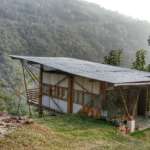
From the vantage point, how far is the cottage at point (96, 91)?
2116cm

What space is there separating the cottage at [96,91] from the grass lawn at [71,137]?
1549 mm

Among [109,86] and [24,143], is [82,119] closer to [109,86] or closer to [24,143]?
[109,86]

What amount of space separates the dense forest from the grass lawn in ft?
117

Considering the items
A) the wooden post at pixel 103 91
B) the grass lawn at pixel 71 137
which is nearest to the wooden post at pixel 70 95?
the wooden post at pixel 103 91

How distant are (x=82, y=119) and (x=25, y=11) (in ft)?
331

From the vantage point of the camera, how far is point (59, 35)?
90188mm

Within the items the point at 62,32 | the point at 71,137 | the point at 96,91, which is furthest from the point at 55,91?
the point at 62,32

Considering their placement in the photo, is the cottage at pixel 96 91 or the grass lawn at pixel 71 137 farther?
the cottage at pixel 96 91

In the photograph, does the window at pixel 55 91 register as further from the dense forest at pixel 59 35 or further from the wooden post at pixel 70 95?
the dense forest at pixel 59 35

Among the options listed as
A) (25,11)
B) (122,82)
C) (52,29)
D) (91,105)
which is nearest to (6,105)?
(91,105)

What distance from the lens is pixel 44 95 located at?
1089 inches

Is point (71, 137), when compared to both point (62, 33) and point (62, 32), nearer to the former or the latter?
point (62, 33)

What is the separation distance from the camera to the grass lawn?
1462 centimetres

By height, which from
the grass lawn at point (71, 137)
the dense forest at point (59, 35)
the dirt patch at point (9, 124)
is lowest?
the grass lawn at point (71, 137)
